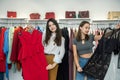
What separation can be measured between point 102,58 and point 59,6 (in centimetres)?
319

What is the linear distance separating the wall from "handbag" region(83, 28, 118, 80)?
8.95 feet

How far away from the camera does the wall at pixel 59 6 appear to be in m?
6.40

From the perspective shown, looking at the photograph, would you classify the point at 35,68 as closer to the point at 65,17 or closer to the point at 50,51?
the point at 50,51

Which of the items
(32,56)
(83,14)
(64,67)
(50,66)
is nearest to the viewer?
(50,66)

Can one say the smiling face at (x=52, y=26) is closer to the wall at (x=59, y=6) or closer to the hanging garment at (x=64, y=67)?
the hanging garment at (x=64, y=67)

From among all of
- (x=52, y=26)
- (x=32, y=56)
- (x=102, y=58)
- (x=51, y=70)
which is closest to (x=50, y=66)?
(x=51, y=70)

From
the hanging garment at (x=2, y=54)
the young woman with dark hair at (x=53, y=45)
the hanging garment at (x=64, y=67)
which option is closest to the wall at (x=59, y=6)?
the hanging garment at (x=2, y=54)

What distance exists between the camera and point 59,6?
6.43 metres

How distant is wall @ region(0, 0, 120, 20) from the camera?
6398mm

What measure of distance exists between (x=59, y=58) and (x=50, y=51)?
189 millimetres

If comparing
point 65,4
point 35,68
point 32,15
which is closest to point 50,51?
point 35,68

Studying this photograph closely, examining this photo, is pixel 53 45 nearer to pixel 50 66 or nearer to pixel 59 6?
pixel 50 66

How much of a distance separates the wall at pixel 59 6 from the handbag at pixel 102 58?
8.95 feet

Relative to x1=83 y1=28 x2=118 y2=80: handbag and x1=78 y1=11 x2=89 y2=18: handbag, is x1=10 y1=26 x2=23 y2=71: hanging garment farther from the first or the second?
x1=78 y1=11 x2=89 y2=18: handbag
